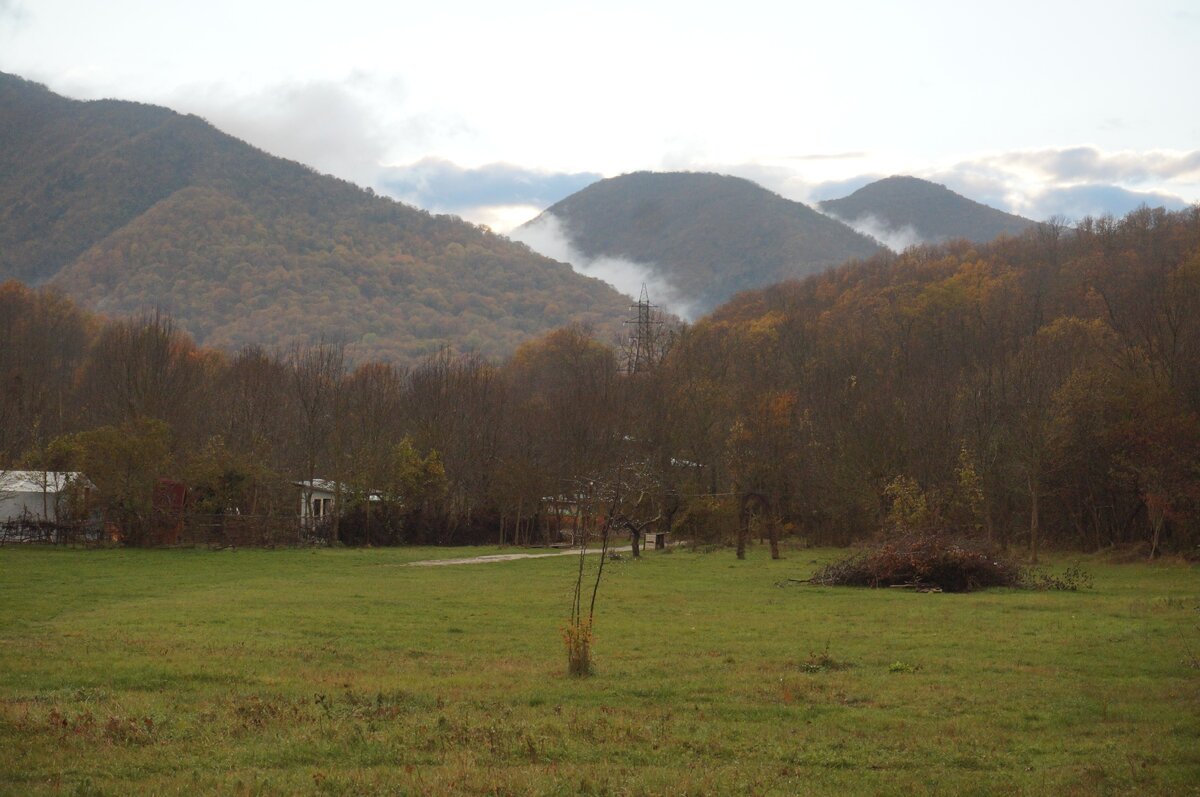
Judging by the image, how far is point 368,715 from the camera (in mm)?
11570

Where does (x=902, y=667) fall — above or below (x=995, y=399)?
below

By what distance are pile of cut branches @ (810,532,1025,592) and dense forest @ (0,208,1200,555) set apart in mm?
10317

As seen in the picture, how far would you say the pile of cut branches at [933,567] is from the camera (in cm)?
3062

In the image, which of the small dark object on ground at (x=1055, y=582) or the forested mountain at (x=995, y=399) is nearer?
the small dark object on ground at (x=1055, y=582)

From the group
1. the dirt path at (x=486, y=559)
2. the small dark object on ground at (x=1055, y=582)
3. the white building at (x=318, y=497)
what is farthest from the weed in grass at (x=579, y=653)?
the white building at (x=318, y=497)

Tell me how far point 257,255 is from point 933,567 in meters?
145

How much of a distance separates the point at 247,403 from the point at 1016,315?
4953 centimetres

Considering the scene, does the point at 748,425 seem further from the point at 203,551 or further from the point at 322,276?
the point at 322,276

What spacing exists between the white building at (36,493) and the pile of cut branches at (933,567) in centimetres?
3482

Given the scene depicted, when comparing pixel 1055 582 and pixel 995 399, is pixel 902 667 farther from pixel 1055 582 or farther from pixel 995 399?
pixel 995 399

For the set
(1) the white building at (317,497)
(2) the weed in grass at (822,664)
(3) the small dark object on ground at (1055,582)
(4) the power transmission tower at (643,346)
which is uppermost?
(4) the power transmission tower at (643,346)

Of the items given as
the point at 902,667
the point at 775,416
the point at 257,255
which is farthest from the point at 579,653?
the point at 257,255

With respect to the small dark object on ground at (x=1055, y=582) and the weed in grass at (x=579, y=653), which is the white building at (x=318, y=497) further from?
the weed in grass at (x=579, y=653)

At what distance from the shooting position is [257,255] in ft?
522
